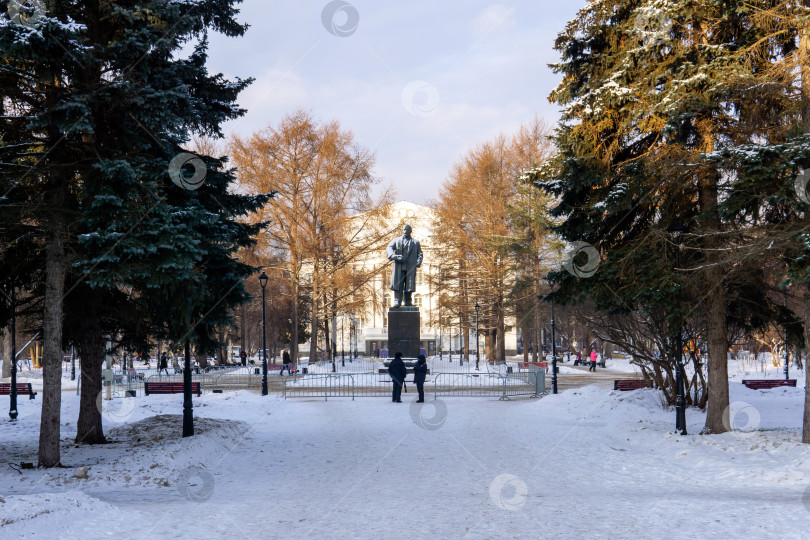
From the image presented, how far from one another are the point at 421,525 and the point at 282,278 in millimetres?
31391

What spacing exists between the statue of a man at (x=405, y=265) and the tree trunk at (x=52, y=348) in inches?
796

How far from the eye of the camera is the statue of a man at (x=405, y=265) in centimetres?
2991

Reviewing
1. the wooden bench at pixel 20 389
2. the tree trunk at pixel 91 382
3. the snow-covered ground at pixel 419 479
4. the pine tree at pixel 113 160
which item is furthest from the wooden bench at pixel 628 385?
the wooden bench at pixel 20 389

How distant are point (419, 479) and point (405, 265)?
20.4 metres

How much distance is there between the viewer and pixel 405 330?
28.4 metres

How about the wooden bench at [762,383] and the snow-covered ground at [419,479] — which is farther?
the wooden bench at [762,383]

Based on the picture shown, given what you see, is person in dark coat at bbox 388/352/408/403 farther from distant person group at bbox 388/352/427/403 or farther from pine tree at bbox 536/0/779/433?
pine tree at bbox 536/0/779/433

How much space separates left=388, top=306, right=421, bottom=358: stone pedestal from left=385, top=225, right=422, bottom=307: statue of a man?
1.46m

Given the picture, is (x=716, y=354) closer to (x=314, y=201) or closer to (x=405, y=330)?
(x=405, y=330)

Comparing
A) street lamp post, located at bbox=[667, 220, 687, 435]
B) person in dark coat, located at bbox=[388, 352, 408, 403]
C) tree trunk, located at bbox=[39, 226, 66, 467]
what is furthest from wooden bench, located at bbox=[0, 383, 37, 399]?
street lamp post, located at bbox=[667, 220, 687, 435]

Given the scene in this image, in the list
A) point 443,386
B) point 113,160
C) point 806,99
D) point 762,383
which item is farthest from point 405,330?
point 113,160

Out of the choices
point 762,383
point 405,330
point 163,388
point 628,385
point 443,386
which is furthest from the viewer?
point 405,330

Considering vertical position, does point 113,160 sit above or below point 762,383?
above

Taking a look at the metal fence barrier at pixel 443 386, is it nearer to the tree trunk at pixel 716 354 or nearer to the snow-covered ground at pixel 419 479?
the snow-covered ground at pixel 419 479
